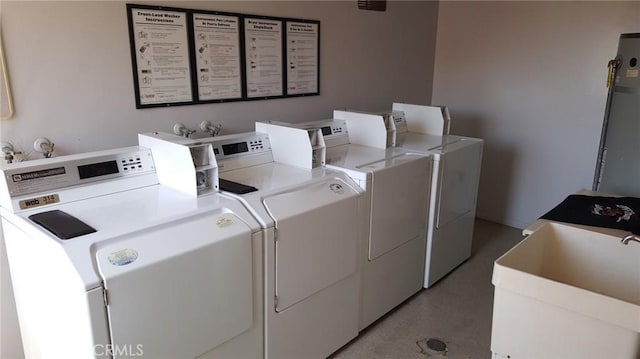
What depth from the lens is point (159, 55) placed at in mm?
2396

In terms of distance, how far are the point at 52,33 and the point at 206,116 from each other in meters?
0.90

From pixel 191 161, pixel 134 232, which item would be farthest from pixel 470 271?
pixel 134 232

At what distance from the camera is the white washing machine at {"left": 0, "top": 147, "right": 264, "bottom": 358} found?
142 cm

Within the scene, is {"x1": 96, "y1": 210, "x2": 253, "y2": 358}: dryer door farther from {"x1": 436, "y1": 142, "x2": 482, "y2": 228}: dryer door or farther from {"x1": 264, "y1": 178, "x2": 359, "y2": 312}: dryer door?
{"x1": 436, "y1": 142, "x2": 482, "y2": 228}: dryer door

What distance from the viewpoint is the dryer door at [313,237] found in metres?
1.97

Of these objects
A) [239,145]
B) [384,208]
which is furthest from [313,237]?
[239,145]

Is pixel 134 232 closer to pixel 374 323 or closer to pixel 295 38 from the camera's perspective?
pixel 374 323

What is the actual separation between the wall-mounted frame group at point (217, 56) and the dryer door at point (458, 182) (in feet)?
3.77

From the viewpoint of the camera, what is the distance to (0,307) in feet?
6.71

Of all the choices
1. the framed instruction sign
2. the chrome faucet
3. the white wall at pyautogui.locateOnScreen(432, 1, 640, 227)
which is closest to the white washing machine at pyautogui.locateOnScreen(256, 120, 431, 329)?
the framed instruction sign

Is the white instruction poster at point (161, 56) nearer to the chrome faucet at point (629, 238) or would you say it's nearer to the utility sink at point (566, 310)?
the utility sink at point (566, 310)

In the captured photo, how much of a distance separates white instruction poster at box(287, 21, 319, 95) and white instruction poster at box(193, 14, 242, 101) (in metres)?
0.47

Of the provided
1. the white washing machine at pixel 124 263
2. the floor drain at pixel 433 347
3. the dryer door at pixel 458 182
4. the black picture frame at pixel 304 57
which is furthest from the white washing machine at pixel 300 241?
the dryer door at pixel 458 182

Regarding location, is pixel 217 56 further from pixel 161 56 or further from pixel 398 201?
pixel 398 201
